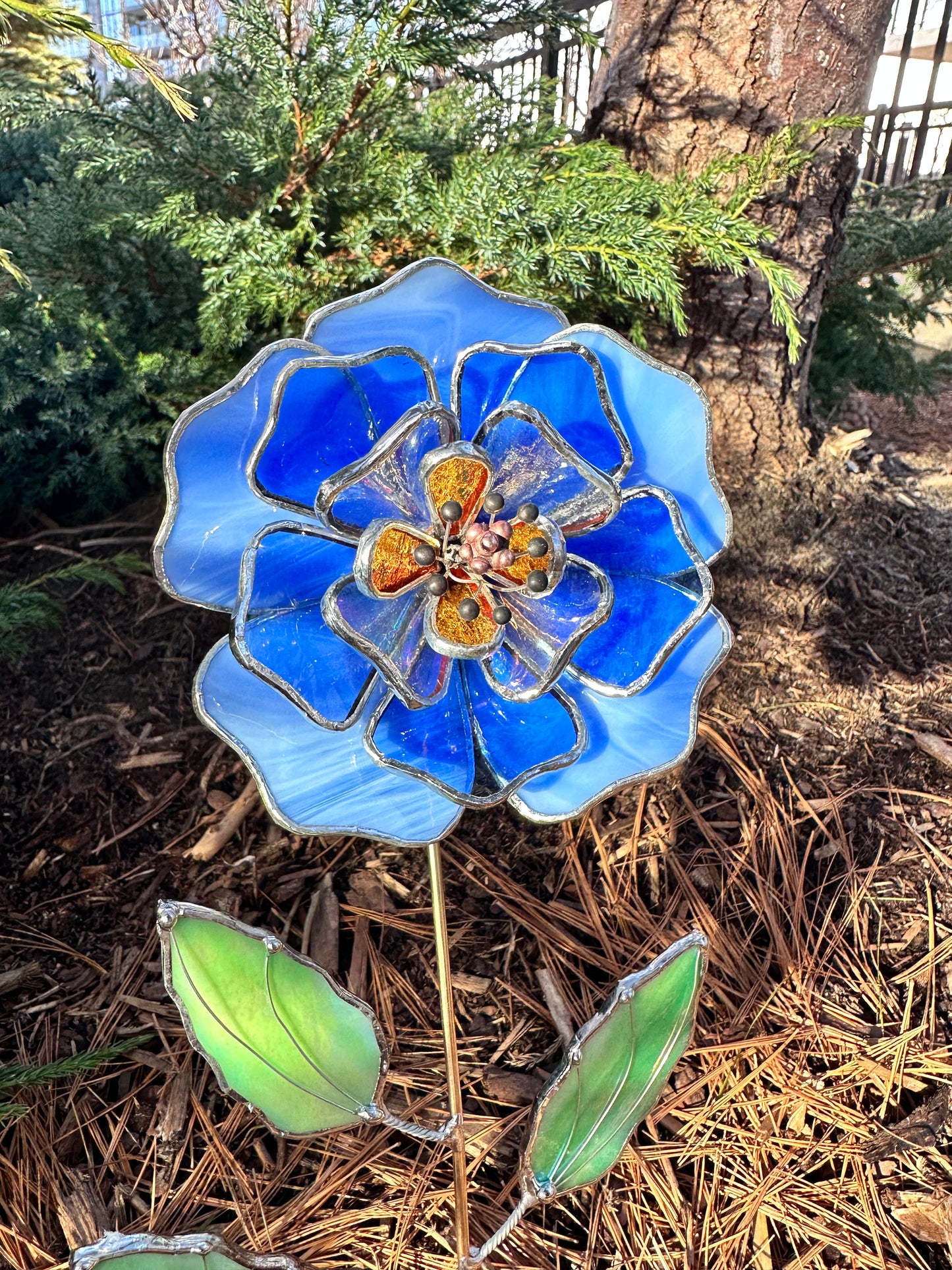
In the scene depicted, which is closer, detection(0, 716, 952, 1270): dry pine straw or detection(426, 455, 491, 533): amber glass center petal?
detection(426, 455, 491, 533): amber glass center petal

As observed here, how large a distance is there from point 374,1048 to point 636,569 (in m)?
0.52

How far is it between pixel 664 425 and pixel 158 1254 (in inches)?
34.0

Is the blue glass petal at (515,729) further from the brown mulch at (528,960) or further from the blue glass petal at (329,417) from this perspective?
the brown mulch at (528,960)

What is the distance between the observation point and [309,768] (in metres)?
0.90

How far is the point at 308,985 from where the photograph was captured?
886 mm

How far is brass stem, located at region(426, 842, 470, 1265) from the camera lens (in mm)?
884

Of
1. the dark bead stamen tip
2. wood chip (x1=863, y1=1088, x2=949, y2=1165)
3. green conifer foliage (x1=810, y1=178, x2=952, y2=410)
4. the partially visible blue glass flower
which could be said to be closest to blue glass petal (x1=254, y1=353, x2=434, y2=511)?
the partially visible blue glass flower

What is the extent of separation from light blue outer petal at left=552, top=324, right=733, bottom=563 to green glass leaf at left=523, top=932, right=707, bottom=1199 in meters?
0.43

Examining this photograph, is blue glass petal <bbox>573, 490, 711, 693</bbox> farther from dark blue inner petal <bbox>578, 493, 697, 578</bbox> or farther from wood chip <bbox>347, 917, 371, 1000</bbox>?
wood chip <bbox>347, 917, 371, 1000</bbox>

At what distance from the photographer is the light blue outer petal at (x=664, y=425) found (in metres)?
0.94

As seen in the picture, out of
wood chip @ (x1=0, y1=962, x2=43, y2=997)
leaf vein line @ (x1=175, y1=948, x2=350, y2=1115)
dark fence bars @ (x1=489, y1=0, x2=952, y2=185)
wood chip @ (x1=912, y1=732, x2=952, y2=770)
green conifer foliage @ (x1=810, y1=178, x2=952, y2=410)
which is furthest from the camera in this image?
dark fence bars @ (x1=489, y1=0, x2=952, y2=185)

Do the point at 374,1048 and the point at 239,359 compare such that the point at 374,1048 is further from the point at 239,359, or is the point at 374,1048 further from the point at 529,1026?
the point at 239,359

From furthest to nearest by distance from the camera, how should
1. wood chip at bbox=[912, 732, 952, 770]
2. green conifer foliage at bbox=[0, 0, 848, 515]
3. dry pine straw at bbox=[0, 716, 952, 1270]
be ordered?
1. wood chip at bbox=[912, 732, 952, 770]
2. green conifer foliage at bbox=[0, 0, 848, 515]
3. dry pine straw at bbox=[0, 716, 952, 1270]

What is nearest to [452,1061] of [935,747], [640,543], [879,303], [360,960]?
[360,960]
